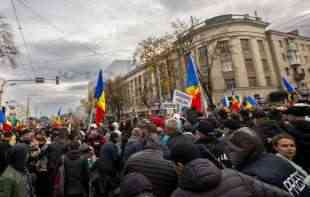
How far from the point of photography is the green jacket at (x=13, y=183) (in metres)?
2.83

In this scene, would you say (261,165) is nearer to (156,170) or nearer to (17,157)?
(156,170)

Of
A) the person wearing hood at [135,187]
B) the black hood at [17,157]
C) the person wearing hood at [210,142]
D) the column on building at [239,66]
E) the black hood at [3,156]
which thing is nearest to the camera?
the person wearing hood at [135,187]

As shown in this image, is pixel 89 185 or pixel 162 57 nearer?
pixel 89 185

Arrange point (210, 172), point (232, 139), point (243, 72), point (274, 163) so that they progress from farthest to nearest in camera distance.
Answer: point (243, 72), point (232, 139), point (274, 163), point (210, 172)

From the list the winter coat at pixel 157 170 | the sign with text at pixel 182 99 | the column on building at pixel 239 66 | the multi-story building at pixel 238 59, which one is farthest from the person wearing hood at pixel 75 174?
the column on building at pixel 239 66

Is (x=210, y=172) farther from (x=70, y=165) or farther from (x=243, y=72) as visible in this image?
(x=243, y=72)

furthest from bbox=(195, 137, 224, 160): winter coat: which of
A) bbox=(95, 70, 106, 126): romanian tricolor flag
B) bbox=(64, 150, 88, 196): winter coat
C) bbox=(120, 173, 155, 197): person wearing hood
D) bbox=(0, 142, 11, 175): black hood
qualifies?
bbox=(95, 70, 106, 126): romanian tricolor flag

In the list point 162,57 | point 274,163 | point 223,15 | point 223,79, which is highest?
point 223,15

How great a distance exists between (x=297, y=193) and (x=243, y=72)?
3572cm

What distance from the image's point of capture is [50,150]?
5.36 metres

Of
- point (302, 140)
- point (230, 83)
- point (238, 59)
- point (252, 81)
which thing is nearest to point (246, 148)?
point (302, 140)

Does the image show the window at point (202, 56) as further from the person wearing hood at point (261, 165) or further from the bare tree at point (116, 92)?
the person wearing hood at point (261, 165)

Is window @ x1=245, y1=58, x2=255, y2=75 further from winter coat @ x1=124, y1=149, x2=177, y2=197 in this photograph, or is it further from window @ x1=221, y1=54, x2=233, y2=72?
winter coat @ x1=124, y1=149, x2=177, y2=197

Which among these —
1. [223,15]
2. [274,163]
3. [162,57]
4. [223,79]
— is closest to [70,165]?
[274,163]
